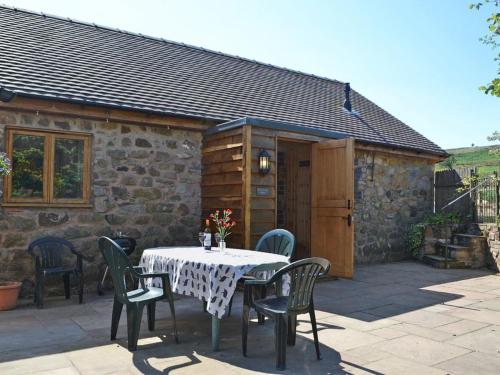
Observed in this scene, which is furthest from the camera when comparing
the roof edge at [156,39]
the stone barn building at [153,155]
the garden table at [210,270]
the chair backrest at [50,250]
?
the roof edge at [156,39]

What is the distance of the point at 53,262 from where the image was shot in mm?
5969

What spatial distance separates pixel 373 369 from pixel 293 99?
812cm

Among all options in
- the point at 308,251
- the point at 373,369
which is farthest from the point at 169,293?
the point at 308,251

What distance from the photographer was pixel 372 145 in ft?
31.6

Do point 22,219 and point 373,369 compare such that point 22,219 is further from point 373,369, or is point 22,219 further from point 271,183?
point 373,369

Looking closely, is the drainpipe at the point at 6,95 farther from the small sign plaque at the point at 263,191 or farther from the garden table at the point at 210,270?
the small sign plaque at the point at 263,191

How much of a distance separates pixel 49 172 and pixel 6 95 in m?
1.22

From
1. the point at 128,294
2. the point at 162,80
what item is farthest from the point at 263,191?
the point at 162,80

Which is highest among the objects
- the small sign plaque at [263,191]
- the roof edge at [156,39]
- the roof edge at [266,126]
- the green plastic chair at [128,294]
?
the roof edge at [156,39]

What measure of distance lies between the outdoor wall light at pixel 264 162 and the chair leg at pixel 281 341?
3.55 meters

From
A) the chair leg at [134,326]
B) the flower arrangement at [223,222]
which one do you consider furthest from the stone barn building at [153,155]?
the chair leg at [134,326]

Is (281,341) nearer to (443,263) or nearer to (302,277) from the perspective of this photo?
(302,277)

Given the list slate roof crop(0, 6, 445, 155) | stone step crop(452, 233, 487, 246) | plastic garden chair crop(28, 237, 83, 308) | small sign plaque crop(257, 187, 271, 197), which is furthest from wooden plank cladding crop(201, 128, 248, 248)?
stone step crop(452, 233, 487, 246)

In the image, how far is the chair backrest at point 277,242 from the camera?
5.14m
